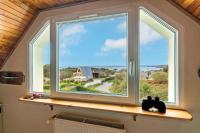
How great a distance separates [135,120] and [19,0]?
167cm

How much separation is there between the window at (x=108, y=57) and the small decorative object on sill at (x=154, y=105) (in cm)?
15

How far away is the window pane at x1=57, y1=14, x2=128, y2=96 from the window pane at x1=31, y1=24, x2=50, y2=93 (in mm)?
222

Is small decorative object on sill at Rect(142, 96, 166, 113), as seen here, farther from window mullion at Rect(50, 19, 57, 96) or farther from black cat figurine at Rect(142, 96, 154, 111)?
window mullion at Rect(50, 19, 57, 96)

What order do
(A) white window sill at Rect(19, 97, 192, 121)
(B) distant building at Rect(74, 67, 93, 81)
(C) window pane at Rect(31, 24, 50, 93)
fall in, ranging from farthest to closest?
1. (C) window pane at Rect(31, 24, 50, 93)
2. (B) distant building at Rect(74, 67, 93, 81)
3. (A) white window sill at Rect(19, 97, 192, 121)

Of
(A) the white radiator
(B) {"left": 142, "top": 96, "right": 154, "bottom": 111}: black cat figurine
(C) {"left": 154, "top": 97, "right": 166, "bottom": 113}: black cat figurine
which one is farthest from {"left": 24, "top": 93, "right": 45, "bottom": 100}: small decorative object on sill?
(C) {"left": 154, "top": 97, "right": 166, "bottom": 113}: black cat figurine

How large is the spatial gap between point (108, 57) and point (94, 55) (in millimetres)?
173

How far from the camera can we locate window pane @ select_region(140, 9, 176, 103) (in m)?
1.69

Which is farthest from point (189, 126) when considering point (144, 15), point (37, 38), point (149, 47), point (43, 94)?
point (37, 38)

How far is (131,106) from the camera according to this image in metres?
1.72

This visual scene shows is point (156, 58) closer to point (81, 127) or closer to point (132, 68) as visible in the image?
point (132, 68)

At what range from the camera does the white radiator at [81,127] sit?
1.67 m

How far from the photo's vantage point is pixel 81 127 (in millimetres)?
1783

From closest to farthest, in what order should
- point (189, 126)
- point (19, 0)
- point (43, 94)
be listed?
point (189, 126)
point (19, 0)
point (43, 94)

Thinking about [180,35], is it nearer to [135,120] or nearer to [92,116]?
[135,120]
